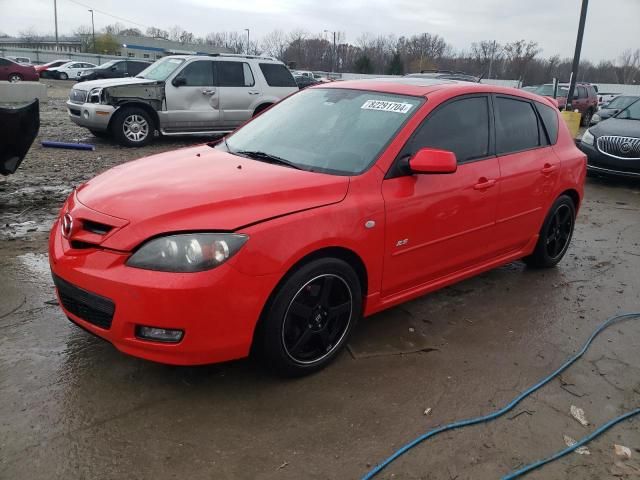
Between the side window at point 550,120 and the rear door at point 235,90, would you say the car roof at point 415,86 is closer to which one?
the side window at point 550,120

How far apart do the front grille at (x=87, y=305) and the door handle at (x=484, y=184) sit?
101 inches

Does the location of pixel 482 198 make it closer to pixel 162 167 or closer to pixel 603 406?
pixel 603 406

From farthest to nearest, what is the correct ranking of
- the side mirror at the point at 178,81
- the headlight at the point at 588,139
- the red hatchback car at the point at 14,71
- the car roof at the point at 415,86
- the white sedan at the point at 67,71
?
the white sedan at the point at 67,71 → the red hatchback car at the point at 14,71 → the side mirror at the point at 178,81 → the headlight at the point at 588,139 → the car roof at the point at 415,86

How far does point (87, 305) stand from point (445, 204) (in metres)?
2.29

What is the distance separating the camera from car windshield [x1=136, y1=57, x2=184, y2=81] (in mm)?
11250

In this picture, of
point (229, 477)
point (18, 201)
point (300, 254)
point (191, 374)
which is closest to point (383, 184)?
point (300, 254)

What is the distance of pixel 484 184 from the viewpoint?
3.96m

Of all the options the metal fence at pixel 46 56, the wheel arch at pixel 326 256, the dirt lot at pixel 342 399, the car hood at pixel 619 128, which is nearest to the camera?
the dirt lot at pixel 342 399

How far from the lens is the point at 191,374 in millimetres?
3164

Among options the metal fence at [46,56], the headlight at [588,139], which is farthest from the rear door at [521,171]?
the metal fence at [46,56]

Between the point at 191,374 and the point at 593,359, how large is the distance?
262cm

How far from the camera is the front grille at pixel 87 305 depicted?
2701mm

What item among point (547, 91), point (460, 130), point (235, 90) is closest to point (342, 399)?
point (460, 130)

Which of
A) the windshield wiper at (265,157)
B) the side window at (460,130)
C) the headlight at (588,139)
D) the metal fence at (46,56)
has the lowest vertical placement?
the headlight at (588,139)
